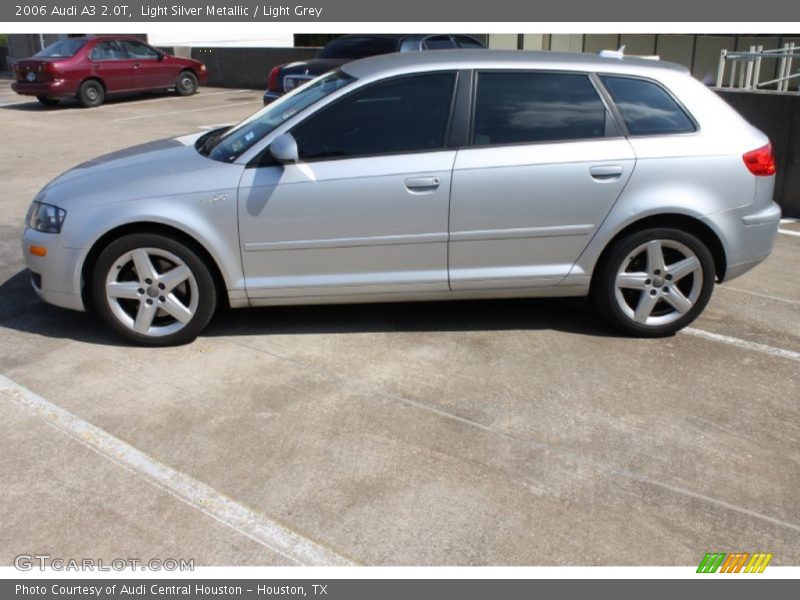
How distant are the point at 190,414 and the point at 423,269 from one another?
1670 millimetres

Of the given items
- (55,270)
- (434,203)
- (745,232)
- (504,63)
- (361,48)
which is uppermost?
(504,63)

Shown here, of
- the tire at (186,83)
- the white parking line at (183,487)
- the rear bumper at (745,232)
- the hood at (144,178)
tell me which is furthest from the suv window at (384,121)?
the tire at (186,83)

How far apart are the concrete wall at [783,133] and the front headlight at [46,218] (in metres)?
6.88

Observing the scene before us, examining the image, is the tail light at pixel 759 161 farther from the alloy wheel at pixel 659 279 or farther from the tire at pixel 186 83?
the tire at pixel 186 83

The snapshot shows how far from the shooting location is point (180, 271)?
4996mm

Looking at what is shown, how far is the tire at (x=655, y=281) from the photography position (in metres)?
5.16

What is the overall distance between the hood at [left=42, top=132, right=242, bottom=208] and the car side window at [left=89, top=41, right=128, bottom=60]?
1426 centimetres

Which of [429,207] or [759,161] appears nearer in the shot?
[429,207]

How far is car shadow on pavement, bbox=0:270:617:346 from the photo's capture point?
5.43 meters

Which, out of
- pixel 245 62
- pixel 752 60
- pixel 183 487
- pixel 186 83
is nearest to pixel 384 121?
pixel 183 487

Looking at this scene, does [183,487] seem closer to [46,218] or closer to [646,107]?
[46,218]

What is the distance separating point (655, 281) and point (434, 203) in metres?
1.52

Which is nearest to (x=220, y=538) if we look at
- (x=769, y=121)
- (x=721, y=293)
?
(x=721, y=293)

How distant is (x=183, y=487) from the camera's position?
146 inches
